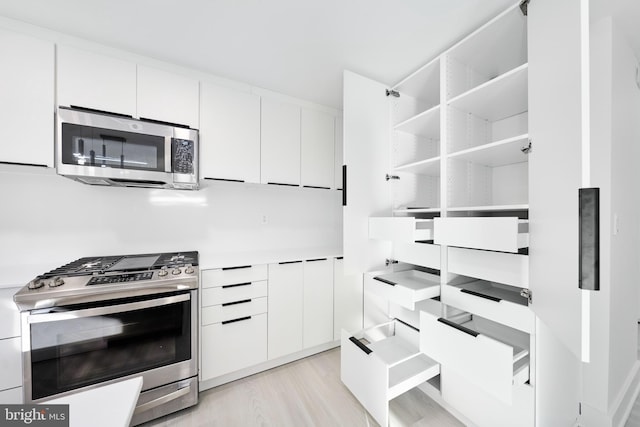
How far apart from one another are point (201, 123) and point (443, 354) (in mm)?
2194

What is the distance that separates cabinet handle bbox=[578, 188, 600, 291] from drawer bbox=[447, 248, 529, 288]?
1.23ft

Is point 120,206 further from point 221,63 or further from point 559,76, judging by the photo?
point 559,76

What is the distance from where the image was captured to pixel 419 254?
1.61 m

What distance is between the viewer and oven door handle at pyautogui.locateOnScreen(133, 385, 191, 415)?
137 centimetres

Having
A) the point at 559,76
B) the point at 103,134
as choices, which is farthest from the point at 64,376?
the point at 559,76

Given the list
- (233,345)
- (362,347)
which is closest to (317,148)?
(362,347)

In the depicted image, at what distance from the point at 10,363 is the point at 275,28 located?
7.65ft

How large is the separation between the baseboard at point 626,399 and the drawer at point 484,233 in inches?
48.9

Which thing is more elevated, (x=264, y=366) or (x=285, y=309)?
(x=285, y=309)

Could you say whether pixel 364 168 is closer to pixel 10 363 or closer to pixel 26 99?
pixel 26 99

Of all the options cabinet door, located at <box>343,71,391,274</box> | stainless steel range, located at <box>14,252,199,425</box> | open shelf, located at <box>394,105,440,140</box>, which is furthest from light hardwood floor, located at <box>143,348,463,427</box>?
open shelf, located at <box>394,105,440,140</box>

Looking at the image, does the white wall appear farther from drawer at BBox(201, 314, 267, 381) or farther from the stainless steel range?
drawer at BBox(201, 314, 267, 381)

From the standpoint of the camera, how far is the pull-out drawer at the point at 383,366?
1.33m

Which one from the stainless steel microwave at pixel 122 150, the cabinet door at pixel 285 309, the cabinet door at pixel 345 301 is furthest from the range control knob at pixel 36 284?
the cabinet door at pixel 345 301
